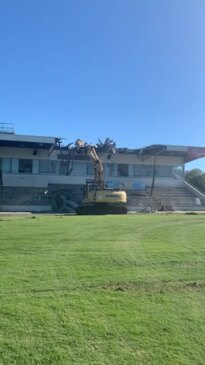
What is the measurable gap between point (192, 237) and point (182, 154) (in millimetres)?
53287

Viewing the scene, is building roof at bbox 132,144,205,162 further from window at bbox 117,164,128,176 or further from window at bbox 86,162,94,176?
window at bbox 86,162,94,176

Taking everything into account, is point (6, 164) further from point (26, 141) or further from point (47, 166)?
point (47, 166)

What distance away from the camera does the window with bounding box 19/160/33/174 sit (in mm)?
56409

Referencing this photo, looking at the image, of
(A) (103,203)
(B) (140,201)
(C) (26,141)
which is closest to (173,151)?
(B) (140,201)

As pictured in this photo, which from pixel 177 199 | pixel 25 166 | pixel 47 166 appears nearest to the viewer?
pixel 177 199

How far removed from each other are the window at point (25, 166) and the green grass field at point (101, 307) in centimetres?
4840

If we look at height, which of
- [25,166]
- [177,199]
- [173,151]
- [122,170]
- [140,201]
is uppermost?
[173,151]

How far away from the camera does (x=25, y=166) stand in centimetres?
5681

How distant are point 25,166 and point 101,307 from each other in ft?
172

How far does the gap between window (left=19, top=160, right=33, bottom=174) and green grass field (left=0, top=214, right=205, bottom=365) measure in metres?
48.4

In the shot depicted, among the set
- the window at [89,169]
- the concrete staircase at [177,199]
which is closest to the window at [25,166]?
the window at [89,169]

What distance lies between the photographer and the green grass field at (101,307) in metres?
4.29

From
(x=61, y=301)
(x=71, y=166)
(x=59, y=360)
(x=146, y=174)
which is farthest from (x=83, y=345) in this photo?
(x=146, y=174)

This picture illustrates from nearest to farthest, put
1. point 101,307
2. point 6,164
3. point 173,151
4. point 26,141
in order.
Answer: point 101,307, point 26,141, point 6,164, point 173,151
